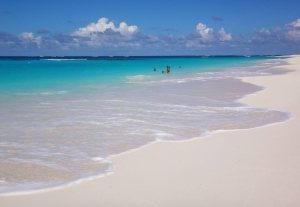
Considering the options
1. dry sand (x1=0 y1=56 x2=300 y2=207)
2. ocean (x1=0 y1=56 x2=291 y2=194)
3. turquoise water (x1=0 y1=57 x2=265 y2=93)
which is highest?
turquoise water (x1=0 y1=57 x2=265 y2=93)

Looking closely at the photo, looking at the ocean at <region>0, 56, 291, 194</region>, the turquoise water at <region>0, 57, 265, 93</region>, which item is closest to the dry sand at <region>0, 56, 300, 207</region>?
the ocean at <region>0, 56, 291, 194</region>

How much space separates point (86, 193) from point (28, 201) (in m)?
0.84

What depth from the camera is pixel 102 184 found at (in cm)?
505

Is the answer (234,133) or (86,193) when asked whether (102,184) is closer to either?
(86,193)

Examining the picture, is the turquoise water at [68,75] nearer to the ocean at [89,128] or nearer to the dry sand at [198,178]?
the ocean at [89,128]

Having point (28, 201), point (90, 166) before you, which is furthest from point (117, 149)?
point (28, 201)

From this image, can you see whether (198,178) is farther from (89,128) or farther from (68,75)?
(68,75)

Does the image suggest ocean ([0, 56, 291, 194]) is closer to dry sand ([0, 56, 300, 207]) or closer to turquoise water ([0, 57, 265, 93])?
dry sand ([0, 56, 300, 207])

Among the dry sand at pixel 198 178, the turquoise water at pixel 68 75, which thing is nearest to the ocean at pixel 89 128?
the dry sand at pixel 198 178

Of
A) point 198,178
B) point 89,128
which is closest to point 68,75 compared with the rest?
point 89,128

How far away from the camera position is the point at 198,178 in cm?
522

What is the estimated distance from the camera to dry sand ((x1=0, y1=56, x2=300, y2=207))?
14.7 feet

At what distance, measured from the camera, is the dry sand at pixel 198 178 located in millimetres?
4495

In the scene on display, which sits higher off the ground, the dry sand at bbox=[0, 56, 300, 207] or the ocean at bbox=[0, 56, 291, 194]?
the ocean at bbox=[0, 56, 291, 194]
